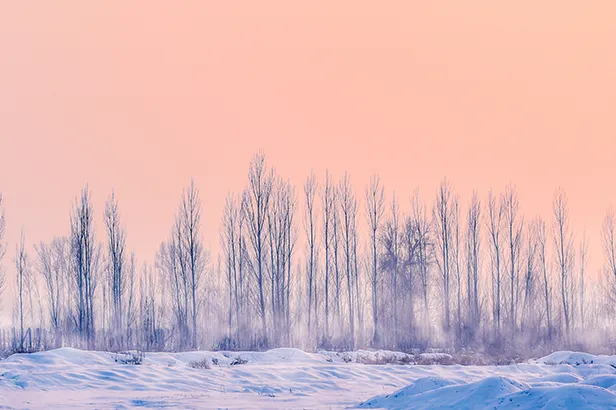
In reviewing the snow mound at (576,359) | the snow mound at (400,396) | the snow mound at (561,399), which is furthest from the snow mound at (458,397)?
the snow mound at (576,359)

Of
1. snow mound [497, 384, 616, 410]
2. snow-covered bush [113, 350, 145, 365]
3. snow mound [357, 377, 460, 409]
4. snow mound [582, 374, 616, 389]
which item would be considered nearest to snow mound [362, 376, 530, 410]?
snow mound [357, 377, 460, 409]

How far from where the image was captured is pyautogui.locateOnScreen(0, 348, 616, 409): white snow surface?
51.9 feet

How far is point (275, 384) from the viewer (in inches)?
853

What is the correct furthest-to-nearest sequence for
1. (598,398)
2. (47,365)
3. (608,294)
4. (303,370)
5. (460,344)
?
(608,294)
(460,344)
(303,370)
(47,365)
(598,398)

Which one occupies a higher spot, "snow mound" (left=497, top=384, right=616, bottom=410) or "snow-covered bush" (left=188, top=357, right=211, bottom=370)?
"snow-covered bush" (left=188, top=357, right=211, bottom=370)

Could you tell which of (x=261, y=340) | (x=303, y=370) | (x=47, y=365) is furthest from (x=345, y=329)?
(x=47, y=365)

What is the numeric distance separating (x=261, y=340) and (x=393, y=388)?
56.4 ft

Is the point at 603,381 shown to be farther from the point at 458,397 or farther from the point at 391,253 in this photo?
the point at 391,253

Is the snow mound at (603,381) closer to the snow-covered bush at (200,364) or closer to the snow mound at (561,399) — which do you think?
the snow mound at (561,399)

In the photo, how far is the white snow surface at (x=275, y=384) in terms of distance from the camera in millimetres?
15805

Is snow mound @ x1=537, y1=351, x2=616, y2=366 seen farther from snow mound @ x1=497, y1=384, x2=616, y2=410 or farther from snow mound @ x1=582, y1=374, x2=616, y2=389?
snow mound @ x1=497, y1=384, x2=616, y2=410

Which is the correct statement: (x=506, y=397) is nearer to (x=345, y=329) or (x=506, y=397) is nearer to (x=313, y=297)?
(x=345, y=329)

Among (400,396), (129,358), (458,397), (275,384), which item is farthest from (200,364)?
(458,397)

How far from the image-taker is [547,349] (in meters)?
40.6
